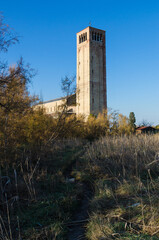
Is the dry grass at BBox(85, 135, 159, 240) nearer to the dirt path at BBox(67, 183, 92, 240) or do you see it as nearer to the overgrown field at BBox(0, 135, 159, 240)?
the overgrown field at BBox(0, 135, 159, 240)

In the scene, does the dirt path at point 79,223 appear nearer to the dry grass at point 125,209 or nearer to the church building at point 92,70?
the dry grass at point 125,209

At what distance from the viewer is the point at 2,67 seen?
6590 millimetres

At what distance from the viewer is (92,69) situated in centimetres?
3569

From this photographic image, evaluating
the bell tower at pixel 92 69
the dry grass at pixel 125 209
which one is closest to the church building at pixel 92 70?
the bell tower at pixel 92 69

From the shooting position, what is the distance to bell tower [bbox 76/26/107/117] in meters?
34.9

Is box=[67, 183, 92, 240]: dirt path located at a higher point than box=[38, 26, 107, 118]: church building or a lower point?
lower

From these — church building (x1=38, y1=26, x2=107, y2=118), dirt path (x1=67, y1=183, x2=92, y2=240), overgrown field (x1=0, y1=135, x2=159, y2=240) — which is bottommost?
dirt path (x1=67, y1=183, x2=92, y2=240)

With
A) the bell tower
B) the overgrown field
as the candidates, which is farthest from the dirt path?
the bell tower

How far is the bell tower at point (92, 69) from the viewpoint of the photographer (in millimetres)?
34906

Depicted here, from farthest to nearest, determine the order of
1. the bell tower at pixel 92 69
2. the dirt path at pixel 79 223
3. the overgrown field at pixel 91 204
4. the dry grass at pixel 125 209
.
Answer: the bell tower at pixel 92 69
the dirt path at pixel 79 223
the overgrown field at pixel 91 204
the dry grass at pixel 125 209

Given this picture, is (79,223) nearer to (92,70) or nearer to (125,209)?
(125,209)

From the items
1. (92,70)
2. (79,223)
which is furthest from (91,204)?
(92,70)

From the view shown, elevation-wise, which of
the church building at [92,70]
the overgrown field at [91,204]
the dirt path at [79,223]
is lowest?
the dirt path at [79,223]

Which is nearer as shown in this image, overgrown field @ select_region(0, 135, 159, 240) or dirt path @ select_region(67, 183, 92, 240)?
overgrown field @ select_region(0, 135, 159, 240)
